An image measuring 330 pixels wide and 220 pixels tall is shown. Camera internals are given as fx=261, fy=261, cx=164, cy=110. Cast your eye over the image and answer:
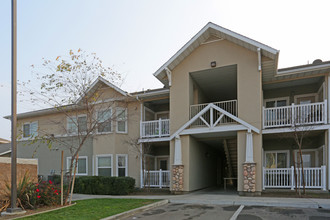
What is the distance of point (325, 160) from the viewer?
12664mm

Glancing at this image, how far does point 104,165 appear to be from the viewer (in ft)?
55.9

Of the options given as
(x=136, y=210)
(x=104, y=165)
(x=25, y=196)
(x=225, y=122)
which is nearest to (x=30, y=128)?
(x=104, y=165)

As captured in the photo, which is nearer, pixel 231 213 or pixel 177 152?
pixel 231 213

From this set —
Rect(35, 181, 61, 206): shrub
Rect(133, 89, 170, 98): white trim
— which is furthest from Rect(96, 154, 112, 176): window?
Rect(35, 181, 61, 206): shrub

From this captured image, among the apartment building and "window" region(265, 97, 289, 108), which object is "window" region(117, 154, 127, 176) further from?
"window" region(265, 97, 289, 108)

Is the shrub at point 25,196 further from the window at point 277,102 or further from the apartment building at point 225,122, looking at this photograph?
the window at point 277,102

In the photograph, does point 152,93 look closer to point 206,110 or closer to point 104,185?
point 206,110

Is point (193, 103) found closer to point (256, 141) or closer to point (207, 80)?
point (207, 80)

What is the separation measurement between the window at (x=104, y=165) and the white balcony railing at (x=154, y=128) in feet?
9.12

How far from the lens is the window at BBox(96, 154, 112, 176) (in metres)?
16.9

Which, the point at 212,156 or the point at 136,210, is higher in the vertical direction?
the point at 212,156

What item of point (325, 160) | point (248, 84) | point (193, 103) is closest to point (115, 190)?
point (193, 103)

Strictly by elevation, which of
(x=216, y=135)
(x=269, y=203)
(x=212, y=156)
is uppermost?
(x=216, y=135)

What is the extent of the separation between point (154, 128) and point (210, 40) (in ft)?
20.4
